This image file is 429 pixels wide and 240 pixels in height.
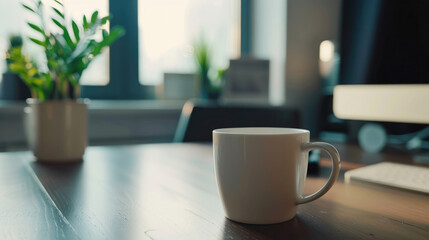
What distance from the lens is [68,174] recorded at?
63cm

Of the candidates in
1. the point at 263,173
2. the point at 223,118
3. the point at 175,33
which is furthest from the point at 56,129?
the point at 175,33

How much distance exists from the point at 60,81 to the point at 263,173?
559 mm

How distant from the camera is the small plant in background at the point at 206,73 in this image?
180cm

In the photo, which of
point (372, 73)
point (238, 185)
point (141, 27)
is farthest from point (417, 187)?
point (141, 27)

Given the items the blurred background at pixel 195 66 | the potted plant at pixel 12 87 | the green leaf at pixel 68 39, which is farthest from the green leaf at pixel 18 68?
the potted plant at pixel 12 87

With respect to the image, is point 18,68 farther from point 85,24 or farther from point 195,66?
point 195,66

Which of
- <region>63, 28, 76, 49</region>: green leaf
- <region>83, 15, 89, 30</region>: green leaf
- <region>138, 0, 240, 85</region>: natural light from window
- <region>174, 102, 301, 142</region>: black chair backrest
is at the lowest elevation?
<region>174, 102, 301, 142</region>: black chair backrest

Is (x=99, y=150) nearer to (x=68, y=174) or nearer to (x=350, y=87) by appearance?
(x=68, y=174)

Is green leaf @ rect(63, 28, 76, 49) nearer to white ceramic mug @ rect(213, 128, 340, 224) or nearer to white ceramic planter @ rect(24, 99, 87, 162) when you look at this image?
white ceramic planter @ rect(24, 99, 87, 162)

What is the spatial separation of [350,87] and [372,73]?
0.20 feet

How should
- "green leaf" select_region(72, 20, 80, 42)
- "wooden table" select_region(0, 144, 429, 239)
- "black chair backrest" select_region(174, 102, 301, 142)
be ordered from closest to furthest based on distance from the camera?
"wooden table" select_region(0, 144, 429, 239)
"green leaf" select_region(72, 20, 80, 42)
"black chair backrest" select_region(174, 102, 301, 142)

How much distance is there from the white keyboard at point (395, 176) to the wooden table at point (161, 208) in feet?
0.05

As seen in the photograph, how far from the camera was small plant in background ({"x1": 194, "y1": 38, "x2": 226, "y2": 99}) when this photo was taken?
1.80 metres

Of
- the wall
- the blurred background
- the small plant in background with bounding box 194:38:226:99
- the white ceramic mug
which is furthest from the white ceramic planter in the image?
the wall
